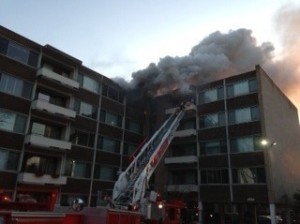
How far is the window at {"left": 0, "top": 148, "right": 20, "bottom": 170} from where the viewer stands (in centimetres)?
2419

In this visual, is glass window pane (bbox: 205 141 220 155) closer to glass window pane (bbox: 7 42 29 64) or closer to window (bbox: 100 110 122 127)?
window (bbox: 100 110 122 127)

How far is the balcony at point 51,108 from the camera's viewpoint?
2641cm

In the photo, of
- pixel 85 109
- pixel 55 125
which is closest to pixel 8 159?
pixel 55 125

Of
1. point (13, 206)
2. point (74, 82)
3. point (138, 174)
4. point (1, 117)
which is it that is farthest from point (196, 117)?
point (13, 206)

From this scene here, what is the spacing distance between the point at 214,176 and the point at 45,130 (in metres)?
16.5

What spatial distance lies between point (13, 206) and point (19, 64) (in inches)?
710

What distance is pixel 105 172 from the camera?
3216 centimetres

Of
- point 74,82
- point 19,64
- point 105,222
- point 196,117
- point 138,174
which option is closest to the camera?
point 105,222

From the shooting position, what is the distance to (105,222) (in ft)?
31.5

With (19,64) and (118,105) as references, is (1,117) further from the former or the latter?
(118,105)

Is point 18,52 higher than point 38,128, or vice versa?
point 18,52

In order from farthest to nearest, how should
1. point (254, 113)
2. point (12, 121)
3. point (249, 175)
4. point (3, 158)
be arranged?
1. point (254, 113)
2. point (249, 175)
3. point (12, 121)
4. point (3, 158)

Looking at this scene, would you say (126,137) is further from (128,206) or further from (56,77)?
(128,206)

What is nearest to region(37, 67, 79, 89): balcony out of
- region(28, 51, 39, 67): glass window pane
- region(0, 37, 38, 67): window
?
region(28, 51, 39, 67): glass window pane
